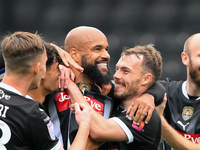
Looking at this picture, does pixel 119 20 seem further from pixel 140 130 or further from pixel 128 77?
pixel 140 130

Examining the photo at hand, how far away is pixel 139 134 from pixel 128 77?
61 cm

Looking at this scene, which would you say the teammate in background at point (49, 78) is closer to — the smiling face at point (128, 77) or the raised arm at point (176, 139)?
the smiling face at point (128, 77)

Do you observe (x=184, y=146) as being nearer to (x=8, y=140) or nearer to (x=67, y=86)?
(x=67, y=86)

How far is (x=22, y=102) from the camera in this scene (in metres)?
1.57

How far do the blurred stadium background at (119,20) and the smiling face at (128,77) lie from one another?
12.1 feet

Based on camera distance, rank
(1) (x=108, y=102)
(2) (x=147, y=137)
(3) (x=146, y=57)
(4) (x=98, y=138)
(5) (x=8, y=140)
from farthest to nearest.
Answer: (3) (x=146, y=57) < (1) (x=108, y=102) < (2) (x=147, y=137) < (4) (x=98, y=138) < (5) (x=8, y=140)

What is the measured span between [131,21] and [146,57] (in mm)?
4057

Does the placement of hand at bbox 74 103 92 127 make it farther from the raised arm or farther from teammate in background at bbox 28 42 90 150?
the raised arm

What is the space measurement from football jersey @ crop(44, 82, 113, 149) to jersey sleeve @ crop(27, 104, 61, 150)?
1.74 ft

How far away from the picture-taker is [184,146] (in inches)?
102

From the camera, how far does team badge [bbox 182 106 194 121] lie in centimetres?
280

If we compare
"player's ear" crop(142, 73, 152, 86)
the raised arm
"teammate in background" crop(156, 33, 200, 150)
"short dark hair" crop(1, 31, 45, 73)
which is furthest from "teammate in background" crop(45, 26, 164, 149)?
"short dark hair" crop(1, 31, 45, 73)

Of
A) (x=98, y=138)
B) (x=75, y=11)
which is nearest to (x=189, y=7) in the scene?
(x=75, y=11)

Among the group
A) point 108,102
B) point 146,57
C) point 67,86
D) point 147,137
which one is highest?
point 146,57
